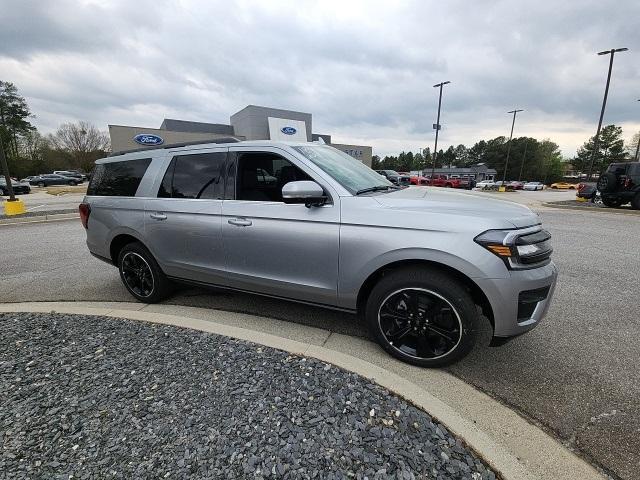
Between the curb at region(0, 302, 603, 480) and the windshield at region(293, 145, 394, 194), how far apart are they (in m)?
1.36

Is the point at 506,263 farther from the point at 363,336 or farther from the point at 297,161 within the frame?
the point at 297,161

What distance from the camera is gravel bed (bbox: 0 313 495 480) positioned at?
1.71 meters

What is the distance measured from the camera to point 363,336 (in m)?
3.17

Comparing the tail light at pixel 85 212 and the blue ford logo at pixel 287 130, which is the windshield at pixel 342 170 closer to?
the tail light at pixel 85 212

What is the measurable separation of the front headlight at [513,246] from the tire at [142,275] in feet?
11.0

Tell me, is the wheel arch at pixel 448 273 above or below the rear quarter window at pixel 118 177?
below

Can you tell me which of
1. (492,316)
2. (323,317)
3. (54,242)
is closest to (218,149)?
(323,317)

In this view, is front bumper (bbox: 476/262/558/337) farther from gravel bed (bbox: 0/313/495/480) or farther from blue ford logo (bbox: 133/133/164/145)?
blue ford logo (bbox: 133/133/164/145)

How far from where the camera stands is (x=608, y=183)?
1470 centimetres

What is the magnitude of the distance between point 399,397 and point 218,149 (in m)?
2.72

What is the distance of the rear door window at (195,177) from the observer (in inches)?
132

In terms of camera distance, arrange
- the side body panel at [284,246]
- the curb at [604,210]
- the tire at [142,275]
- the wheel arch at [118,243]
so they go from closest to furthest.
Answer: the side body panel at [284,246] → the tire at [142,275] → the wheel arch at [118,243] → the curb at [604,210]

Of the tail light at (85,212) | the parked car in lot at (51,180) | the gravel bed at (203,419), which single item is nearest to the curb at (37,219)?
the tail light at (85,212)

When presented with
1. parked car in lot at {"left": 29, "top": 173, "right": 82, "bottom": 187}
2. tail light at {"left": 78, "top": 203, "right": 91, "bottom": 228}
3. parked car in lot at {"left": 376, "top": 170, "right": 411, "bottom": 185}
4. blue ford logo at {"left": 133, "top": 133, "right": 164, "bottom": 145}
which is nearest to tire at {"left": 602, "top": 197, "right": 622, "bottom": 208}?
parked car in lot at {"left": 376, "top": 170, "right": 411, "bottom": 185}
